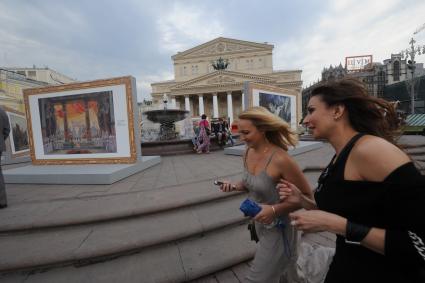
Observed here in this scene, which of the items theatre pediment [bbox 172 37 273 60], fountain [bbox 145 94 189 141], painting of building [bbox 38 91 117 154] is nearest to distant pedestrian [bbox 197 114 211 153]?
fountain [bbox 145 94 189 141]

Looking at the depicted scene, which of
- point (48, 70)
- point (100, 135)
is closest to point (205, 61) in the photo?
point (48, 70)

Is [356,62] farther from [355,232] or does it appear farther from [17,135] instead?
[355,232]

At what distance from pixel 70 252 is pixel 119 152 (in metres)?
4.02

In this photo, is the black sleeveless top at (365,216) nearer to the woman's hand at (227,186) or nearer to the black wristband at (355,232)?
the black wristband at (355,232)

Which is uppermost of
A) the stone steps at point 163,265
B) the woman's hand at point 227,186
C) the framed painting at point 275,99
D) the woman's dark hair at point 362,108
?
the framed painting at point 275,99

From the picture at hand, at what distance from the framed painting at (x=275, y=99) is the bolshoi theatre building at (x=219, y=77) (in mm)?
40605

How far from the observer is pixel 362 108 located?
1.22m

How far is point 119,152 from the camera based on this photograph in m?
6.48

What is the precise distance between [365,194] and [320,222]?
0.24 metres

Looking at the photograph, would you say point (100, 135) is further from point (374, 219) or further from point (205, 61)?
point (205, 61)

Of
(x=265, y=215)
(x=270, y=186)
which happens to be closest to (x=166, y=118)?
(x=270, y=186)

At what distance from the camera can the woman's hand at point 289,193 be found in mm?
1581

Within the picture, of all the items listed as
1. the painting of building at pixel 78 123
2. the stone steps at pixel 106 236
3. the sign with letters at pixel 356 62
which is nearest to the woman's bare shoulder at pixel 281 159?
the stone steps at pixel 106 236

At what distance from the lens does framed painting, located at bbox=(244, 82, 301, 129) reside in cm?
845
